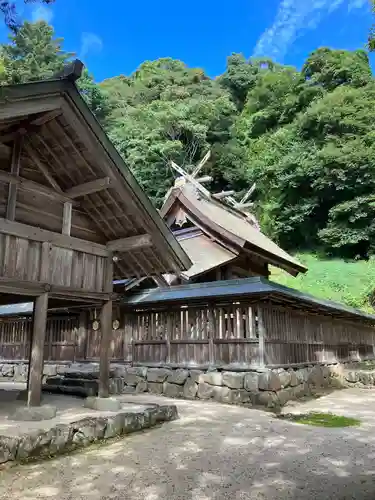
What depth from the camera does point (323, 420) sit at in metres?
8.71

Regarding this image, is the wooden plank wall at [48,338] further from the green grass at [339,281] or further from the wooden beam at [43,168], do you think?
the green grass at [339,281]

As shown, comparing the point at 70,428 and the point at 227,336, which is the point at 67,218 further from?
the point at 227,336

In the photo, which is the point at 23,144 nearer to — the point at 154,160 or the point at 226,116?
the point at 154,160

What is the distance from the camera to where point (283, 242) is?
123ft

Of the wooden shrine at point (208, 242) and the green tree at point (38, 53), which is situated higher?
the green tree at point (38, 53)

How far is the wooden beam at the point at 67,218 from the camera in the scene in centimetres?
763

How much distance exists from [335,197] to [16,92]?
33.4m

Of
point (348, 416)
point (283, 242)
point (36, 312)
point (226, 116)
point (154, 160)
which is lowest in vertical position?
point (348, 416)

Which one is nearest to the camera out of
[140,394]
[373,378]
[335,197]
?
[140,394]

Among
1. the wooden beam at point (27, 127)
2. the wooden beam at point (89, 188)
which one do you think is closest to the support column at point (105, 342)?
the wooden beam at point (89, 188)

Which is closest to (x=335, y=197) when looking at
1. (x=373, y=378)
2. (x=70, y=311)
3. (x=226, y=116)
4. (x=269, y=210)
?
(x=269, y=210)

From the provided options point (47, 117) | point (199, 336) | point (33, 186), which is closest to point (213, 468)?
point (33, 186)

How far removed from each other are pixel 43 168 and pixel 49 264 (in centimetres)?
187

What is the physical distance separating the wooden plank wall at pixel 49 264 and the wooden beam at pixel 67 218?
1.35 feet
